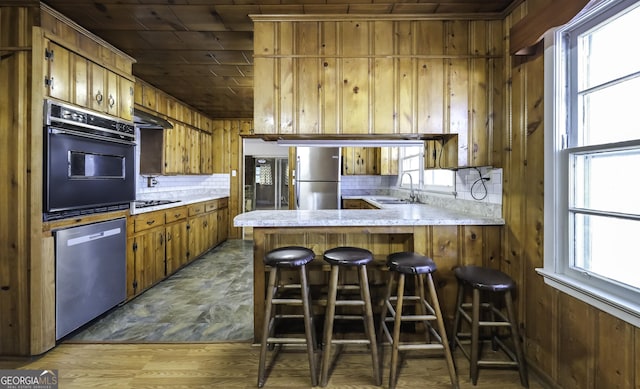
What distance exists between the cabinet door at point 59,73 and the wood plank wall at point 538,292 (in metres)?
3.15

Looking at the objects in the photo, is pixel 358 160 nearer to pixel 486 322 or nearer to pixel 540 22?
pixel 540 22

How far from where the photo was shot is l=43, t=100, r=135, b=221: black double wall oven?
1949mm

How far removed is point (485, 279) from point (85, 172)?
293 cm

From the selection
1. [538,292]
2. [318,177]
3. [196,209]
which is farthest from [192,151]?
[538,292]

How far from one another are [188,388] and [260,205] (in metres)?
5.22

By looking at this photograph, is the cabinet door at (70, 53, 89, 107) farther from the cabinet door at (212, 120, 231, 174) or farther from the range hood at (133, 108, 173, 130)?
the cabinet door at (212, 120, 231, 174)

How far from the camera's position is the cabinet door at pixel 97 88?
2312 mm

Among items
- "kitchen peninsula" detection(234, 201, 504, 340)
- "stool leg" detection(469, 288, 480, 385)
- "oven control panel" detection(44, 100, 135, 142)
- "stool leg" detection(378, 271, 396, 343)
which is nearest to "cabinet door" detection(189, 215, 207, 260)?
"oven control panel" detection(44, 100, 135, 142)

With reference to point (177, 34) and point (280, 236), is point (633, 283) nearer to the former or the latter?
point (280, 236)

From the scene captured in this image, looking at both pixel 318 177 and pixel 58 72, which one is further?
pixel 318 177

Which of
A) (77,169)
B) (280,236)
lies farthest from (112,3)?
(280,236)

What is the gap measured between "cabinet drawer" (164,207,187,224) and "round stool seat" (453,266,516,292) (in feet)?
10.2

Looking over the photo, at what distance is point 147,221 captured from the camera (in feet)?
9.67

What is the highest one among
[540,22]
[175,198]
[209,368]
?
[540,22]
